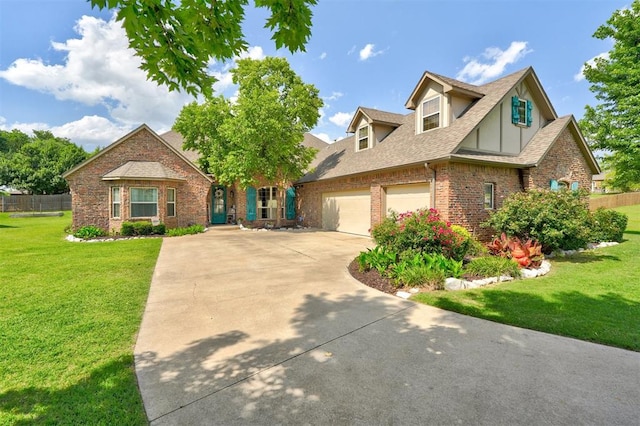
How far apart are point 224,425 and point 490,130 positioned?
12.9 m

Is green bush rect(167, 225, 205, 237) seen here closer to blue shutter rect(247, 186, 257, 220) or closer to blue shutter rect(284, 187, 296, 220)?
blue shutter rect(247, 186, 257, 220)

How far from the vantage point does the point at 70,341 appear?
3.73 m

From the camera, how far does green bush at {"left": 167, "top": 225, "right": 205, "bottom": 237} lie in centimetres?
1497

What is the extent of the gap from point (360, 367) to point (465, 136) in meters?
9.79

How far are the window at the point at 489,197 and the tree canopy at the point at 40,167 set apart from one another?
42.0m

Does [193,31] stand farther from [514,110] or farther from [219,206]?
[219,206]

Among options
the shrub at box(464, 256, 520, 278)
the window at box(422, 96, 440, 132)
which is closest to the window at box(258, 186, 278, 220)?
the window at box(422, 96, 440, 132)

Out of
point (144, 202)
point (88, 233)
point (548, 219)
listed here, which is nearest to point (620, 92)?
point (548, 219)

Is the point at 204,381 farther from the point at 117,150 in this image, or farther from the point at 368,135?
the point at 117,150

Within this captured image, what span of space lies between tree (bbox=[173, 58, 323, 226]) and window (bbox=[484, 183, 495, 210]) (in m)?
10.0

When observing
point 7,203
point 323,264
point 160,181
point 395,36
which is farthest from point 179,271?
point 7,203

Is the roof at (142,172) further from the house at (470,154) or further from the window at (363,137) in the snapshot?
the window at (363,137)

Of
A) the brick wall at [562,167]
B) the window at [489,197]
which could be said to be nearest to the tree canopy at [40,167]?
the window at [489,197]

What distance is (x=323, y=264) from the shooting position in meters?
8.37
